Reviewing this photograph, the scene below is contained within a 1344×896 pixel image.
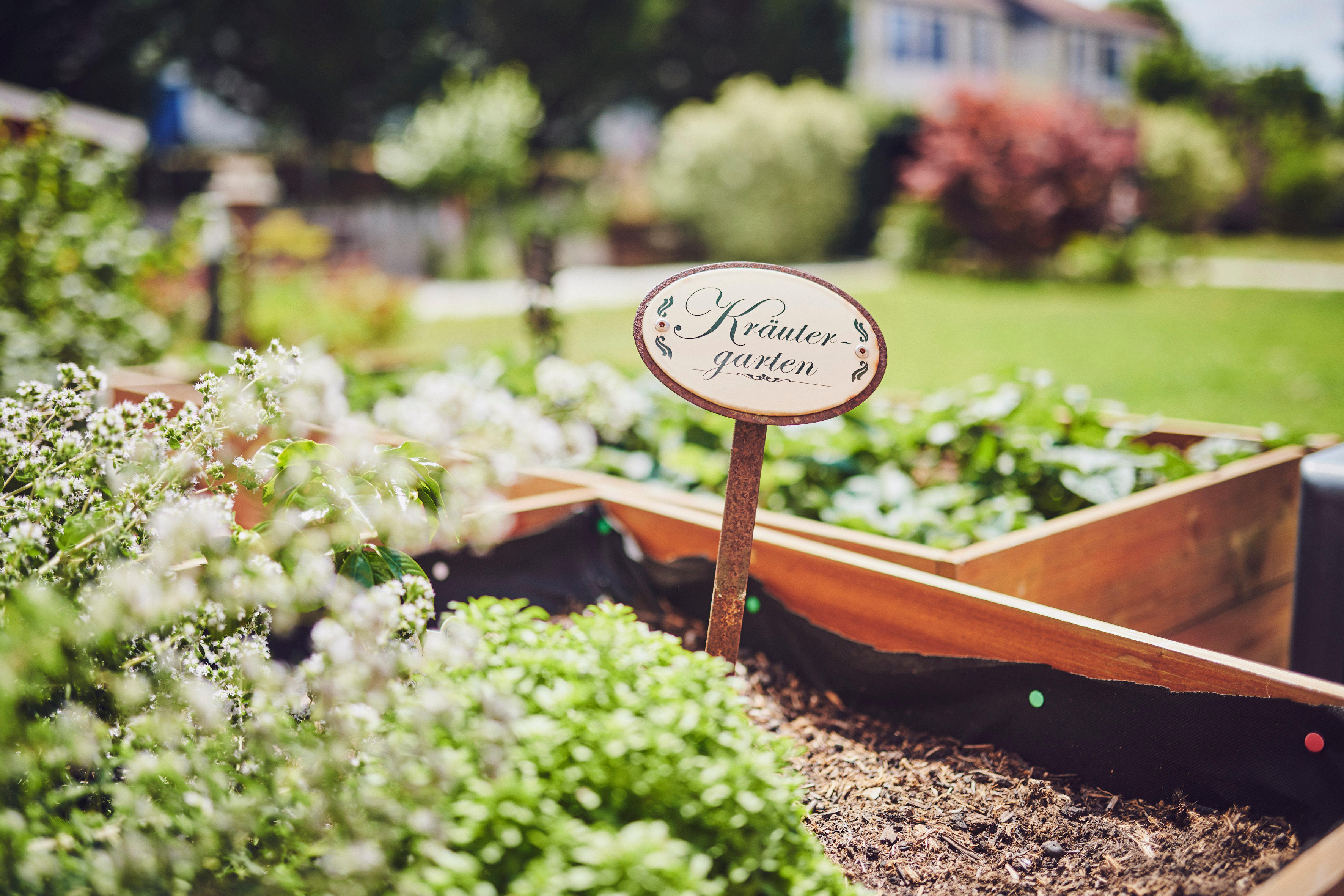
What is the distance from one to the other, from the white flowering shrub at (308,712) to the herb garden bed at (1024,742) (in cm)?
37

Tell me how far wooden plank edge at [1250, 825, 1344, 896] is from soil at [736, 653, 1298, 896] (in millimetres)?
130

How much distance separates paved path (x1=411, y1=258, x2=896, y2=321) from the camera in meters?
10.5

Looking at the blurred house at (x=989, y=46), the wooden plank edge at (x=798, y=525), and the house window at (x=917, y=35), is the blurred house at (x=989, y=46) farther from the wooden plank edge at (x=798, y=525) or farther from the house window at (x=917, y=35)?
the wooden plank edge at (x=798, y=525)

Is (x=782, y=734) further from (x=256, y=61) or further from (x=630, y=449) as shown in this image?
(x=256, y=61)

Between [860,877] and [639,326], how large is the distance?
0.84 metres

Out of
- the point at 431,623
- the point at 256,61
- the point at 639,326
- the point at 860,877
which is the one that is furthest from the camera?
the point at 256,61

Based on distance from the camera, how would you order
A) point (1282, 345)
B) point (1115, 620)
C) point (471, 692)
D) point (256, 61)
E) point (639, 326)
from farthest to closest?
point (256, 61) < point (1282, 345) < point (1115, 620) < point (639, 326) < point (471, 692)

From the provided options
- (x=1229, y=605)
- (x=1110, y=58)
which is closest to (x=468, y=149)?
(x=1229, y=605)

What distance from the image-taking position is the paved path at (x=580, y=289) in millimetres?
10539

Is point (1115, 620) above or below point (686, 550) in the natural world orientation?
below

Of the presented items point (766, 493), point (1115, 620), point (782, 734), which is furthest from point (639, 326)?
point (1115, 620)

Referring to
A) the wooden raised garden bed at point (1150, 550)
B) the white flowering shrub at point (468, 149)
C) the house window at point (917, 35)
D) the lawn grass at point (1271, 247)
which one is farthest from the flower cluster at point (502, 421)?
the house window at point (917, 35)

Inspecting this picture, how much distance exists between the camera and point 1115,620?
6.60ft

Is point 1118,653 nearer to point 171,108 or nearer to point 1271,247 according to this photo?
point 1271,247
